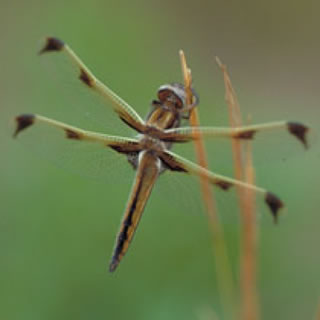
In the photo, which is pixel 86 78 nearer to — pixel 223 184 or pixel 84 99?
pixel 84 99

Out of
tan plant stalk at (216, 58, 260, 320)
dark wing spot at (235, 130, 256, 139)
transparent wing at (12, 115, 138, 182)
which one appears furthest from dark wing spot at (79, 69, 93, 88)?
tan plant stalk at (216, 58, 260, 320)

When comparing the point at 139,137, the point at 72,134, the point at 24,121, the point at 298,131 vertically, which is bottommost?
the point at 298,131

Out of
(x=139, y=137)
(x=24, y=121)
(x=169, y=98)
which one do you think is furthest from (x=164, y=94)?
(x=24, y=121)

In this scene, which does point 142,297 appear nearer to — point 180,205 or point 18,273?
point 18,273

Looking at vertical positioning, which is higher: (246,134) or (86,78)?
(86,78)

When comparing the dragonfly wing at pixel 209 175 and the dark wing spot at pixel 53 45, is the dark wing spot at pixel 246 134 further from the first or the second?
the dark wing spot at pixel 53 45

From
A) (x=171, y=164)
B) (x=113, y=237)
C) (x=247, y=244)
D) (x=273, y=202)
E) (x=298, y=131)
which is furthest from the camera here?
(x=113, y=237)

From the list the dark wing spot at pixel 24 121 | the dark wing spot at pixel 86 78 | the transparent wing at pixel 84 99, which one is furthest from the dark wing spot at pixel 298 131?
the dark wing spot at pixel 24 121
